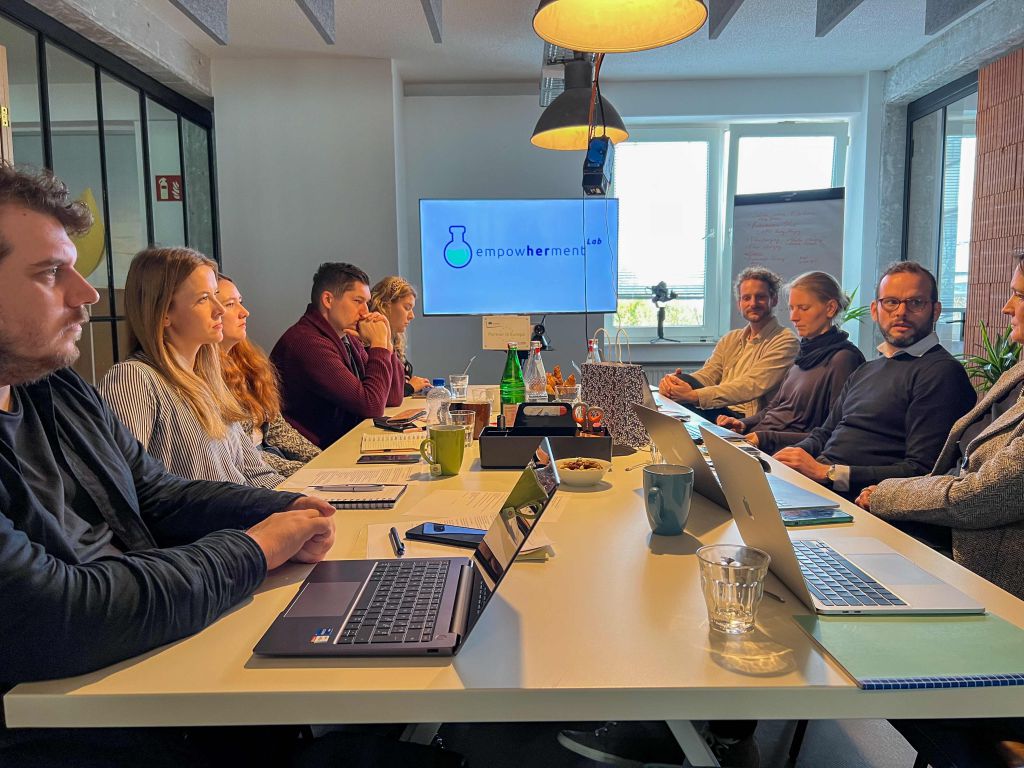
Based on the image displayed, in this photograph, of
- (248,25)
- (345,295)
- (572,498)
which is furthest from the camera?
(248,25)

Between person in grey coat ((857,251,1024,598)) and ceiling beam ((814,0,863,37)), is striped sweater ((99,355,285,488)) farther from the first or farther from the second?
ceiling beam ((814,0,863,37))

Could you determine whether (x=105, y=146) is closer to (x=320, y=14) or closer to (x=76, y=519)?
(x=320, y=14)

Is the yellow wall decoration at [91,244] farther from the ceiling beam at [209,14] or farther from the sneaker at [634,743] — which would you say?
the sneaker at [634,743]

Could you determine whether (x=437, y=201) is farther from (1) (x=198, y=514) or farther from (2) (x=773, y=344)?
(1) (x=198, y=514)

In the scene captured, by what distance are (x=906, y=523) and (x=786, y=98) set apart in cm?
419

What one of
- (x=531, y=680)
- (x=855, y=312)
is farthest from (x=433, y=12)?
(x=855, y=312)

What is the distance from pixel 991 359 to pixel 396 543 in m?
3.65

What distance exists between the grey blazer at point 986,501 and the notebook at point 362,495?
4.00ft

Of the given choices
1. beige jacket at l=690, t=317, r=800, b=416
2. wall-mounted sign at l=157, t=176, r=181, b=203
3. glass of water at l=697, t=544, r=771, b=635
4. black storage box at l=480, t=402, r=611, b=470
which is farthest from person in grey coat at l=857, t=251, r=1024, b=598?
wall-mounted sign at l=157, t=176, r=181, b=203

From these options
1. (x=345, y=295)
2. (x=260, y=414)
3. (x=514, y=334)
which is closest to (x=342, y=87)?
(x=345, y=295)

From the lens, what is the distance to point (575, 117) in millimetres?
2746

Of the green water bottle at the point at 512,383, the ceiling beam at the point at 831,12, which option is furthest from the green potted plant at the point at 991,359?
the green water bottle at the point at 512,383

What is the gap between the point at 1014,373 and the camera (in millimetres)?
1741

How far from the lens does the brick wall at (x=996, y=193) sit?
12.0 ft
